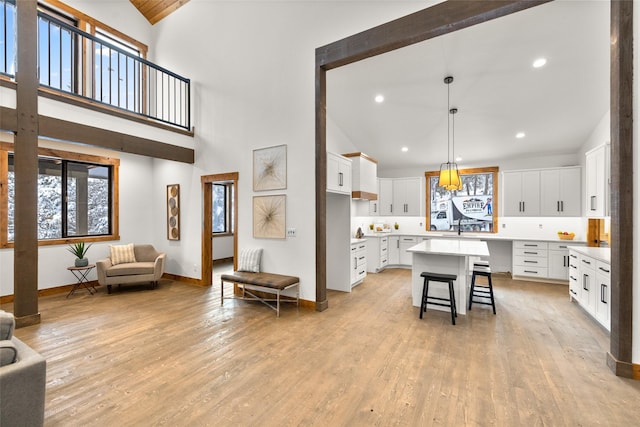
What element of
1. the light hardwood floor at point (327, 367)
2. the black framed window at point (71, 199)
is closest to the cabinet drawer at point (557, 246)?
the light hardwood floor at point (327, 367)

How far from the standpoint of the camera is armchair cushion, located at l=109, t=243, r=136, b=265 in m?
5.52

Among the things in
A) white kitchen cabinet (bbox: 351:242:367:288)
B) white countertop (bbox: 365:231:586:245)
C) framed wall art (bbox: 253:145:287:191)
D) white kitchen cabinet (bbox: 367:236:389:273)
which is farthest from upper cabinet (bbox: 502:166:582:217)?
framed wall art (bbox: 253:145:287:191)

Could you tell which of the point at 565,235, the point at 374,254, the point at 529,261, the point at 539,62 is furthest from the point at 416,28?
the point at 565,235

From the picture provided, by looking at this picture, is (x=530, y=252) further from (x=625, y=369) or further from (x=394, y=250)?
(x=625, y=369)

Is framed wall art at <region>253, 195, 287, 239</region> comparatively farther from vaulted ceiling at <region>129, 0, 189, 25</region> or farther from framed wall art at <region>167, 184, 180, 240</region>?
vaulted ceiling at <region>129, 0, 189, 25</region>

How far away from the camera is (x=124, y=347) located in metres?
3.07

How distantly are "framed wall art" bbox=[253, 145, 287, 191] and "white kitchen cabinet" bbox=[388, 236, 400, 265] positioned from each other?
4.02 m

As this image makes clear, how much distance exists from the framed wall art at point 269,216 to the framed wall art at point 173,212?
2.17 m

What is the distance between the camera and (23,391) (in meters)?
1.64

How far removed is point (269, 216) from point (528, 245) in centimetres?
536

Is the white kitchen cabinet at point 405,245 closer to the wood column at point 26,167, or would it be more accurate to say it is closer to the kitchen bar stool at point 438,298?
the kitchen bar stool at point 438,298

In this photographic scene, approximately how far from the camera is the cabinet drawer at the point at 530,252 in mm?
5949

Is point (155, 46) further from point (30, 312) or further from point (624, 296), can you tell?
point (624, 296)

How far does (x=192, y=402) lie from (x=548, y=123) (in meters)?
6.58
